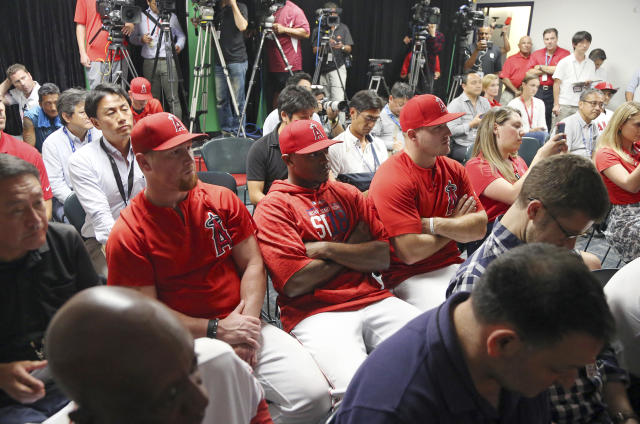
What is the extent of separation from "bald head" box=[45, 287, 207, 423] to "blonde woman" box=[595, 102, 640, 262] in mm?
2965

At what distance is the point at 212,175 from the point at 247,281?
3.51ft

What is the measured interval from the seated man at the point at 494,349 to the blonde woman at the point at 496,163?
177 centimetres

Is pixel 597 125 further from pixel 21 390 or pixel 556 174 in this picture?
pixel 21 390

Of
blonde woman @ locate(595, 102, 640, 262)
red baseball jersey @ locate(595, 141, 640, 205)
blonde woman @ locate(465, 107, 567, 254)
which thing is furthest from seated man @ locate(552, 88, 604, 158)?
blonde woman @ locate(465, 107, 567, 254)

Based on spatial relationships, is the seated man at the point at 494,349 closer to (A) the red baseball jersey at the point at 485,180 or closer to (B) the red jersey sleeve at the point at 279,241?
(B) the red jersey sleeve at the point at 279,241

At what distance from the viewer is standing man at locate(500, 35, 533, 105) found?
7879mm

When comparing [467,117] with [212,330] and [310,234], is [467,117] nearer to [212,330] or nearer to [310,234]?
[310,234]

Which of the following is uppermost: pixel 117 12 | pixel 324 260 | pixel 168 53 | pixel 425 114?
pixel 117 12

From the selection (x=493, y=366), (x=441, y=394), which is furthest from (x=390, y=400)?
(x=493, y=366)

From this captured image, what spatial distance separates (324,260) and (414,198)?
1.96 ft

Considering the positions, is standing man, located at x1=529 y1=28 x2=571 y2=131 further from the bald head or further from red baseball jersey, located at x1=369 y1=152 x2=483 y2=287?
the bald head

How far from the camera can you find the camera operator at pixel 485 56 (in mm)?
7434

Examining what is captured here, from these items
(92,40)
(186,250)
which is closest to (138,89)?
(92,40)

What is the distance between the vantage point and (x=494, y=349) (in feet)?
2.81
